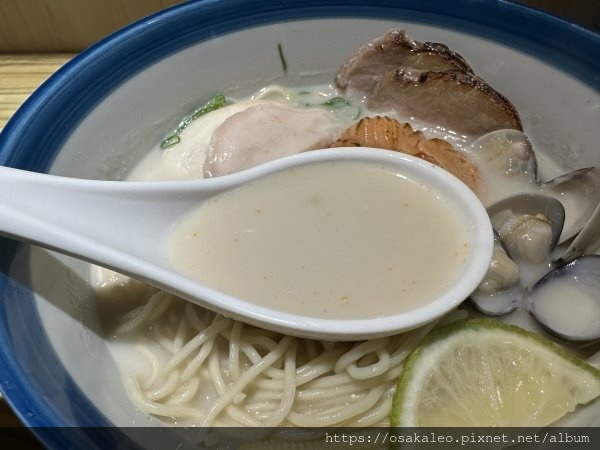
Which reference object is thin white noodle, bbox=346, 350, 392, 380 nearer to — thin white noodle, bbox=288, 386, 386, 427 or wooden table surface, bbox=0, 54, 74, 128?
thin white noodle, bbox=288, 386, 386, 427

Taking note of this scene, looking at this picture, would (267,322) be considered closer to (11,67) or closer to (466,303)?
(466,303)

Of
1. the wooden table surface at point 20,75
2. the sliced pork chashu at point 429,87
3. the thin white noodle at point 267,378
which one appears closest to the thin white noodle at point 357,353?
the thin white noodle at point 267,378

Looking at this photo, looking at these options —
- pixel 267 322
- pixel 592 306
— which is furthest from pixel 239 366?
pixel 592 306

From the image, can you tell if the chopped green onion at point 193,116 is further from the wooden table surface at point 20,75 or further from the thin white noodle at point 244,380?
the thin white noodle at point 244,380

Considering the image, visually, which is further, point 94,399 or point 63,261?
point 63,261

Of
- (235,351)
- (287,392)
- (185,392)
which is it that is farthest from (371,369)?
(185,392)

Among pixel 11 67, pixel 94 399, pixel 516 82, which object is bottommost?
pixel 94 399
